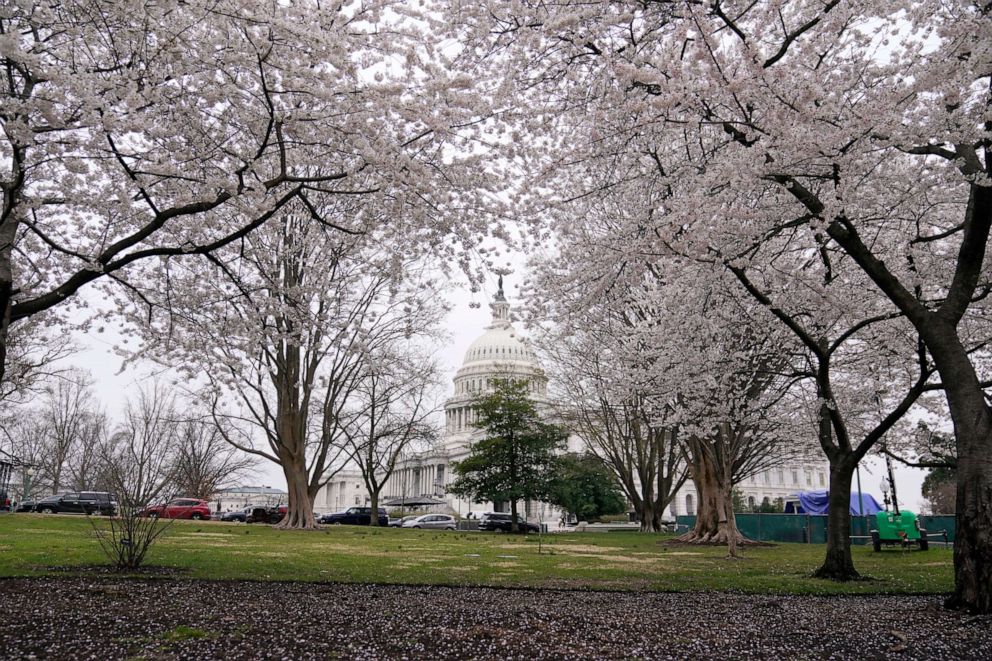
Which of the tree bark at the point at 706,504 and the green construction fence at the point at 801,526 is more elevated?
the tree bark at the point at 706,504

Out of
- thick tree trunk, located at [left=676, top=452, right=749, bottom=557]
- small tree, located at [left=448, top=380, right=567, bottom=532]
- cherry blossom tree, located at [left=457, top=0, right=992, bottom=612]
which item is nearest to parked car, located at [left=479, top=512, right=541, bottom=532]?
small tree, located at [left=448, top=380, right=567, bottom=532]

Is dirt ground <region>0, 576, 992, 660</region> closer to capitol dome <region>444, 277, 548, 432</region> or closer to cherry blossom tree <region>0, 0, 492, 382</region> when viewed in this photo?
cherry blossom tree <region>0, 0, 492, 382</region>

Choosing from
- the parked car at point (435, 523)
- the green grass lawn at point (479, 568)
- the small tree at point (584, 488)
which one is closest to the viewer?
the green grass lawn at point (479, 568)

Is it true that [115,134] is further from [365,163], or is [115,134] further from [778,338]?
[778,338]

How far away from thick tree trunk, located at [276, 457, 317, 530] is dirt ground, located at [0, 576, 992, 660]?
2073 cm

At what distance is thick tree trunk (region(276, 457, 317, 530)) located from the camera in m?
29.9

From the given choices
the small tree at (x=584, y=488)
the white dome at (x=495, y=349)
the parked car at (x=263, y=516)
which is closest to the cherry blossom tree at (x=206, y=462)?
the parked car at (x=263, y=516)

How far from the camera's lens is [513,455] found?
42656 millimetres

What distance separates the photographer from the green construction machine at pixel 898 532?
22.0 metres

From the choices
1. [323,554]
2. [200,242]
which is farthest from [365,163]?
[323,554]

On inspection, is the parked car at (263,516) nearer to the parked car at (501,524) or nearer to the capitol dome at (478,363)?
the parked car at (501,524)

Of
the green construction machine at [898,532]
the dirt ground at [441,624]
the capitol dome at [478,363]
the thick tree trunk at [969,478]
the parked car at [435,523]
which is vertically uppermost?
the capitol dome at [478,363]

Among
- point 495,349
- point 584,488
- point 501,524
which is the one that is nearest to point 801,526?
point 501,524

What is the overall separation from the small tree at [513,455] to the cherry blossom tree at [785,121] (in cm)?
3181
